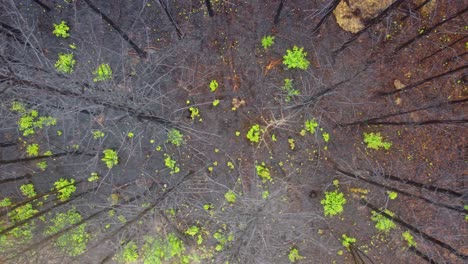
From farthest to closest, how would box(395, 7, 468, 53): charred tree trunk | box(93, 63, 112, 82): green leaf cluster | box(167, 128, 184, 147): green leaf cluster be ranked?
1. box(167, 128, 184, 147): green leaf cluster
2. box(395, 7, 468, 53): charred tree trunk
3. box(93, 63, 112, 82): green leaf cluster

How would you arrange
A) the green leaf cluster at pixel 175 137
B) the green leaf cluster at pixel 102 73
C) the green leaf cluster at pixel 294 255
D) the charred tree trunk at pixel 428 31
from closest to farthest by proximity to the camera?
the green leaf cluster at pixel 102 73 → the charred tree trunk at pixel 428 31 → the green leaf cluster at pixel 175 137 → the green leaf cluster at pixel 294 255

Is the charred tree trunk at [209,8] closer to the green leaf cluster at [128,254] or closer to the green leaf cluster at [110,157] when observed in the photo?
the green leaf cluster at [110,157]

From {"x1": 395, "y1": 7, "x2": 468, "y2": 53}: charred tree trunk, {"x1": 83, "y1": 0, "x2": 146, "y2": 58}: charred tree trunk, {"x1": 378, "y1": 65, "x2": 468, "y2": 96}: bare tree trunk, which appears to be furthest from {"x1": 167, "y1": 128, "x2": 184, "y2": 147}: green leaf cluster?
{"x1": 395, "y1": 7, "x2": 468, "y2": 53}: charred tree trunk

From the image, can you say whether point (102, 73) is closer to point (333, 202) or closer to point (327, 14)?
point (327, 14)

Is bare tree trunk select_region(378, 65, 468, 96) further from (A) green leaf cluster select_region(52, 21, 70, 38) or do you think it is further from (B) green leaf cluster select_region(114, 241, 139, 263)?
(A) green leaf cluster select_region(52, 21, 70, 38)

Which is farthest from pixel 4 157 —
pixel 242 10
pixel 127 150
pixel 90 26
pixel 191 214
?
pixel 242 10

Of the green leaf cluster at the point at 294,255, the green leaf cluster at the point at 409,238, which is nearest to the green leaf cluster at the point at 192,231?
the green leaf cluster at the point at 294,255
